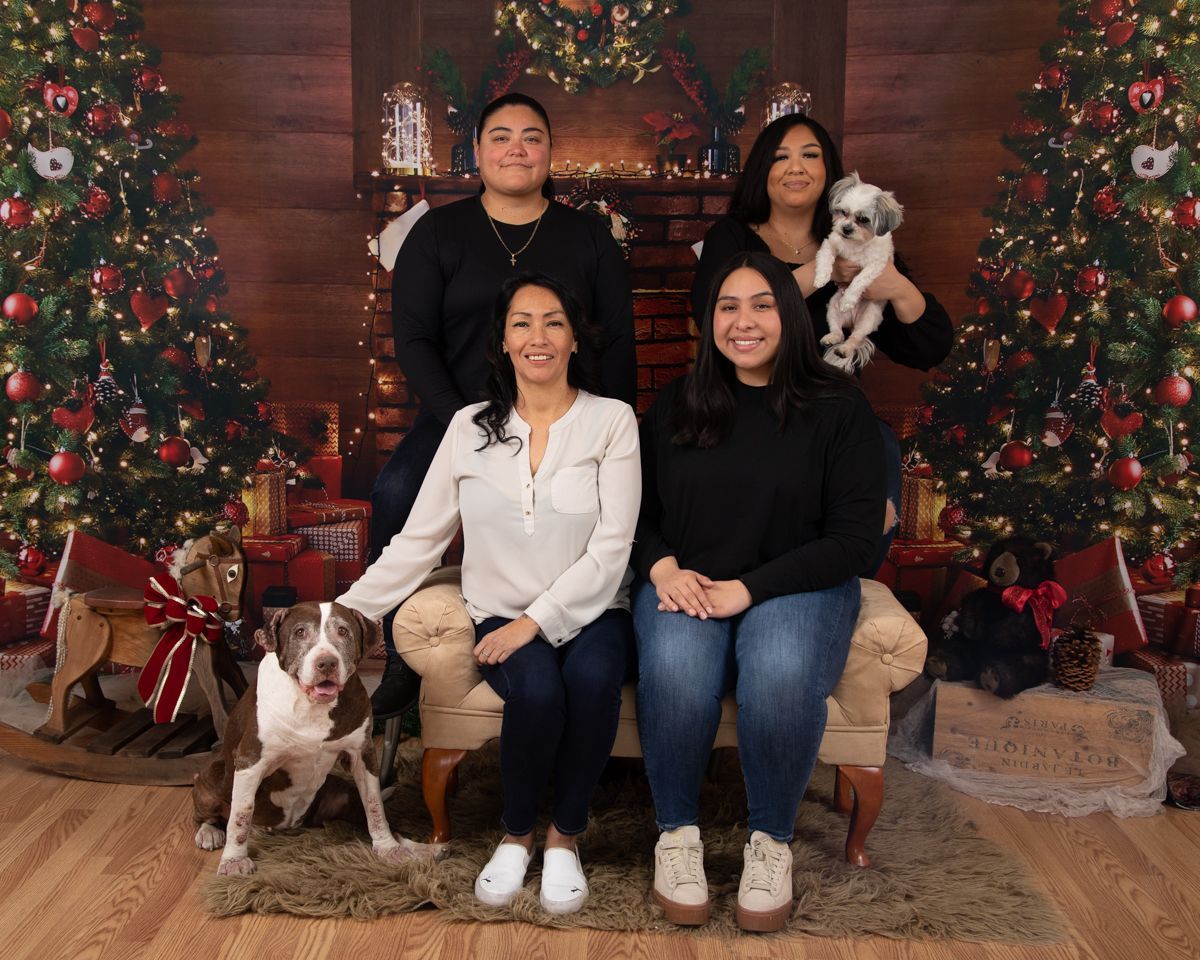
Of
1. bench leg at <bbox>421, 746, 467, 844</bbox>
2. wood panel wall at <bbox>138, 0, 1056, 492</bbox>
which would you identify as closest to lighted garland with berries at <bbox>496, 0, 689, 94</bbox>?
wood panel wall at <bbox>138, 0, 1056, 492</bbox>


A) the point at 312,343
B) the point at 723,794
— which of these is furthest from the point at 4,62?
the point at 723,794

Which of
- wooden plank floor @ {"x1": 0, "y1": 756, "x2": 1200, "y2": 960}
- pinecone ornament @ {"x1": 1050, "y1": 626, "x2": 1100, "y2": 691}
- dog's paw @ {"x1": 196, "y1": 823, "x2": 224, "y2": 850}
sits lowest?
wooden plank floor @ {"x1": 0, "y1": 756, "x2": 1200, "y2": 960}

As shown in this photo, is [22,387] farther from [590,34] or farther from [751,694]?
[751,694]

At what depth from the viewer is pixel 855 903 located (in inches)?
85.2

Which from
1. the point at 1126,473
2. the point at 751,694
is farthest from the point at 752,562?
the point at 1126,473

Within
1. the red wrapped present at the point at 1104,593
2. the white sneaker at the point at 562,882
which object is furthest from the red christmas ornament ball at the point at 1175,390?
the white sneaker at the point at 562,882

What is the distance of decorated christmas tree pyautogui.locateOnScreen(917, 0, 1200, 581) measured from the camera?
10.3 feet

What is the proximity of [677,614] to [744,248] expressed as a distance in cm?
93

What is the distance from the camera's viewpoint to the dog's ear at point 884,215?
97.2 inches

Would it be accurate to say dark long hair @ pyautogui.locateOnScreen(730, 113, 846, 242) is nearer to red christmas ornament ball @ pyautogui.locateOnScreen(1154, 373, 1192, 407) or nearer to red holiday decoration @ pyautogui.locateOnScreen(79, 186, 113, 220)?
red christmas ornament ball @ pyautogui.locateOnScreen(1154, 373, 1192, 407)

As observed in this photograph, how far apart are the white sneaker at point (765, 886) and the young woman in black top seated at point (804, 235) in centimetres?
81

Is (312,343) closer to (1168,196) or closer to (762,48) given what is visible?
(762,48)

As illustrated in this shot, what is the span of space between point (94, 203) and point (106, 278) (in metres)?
0.22

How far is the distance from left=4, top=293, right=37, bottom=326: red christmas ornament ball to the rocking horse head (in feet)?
3.36
